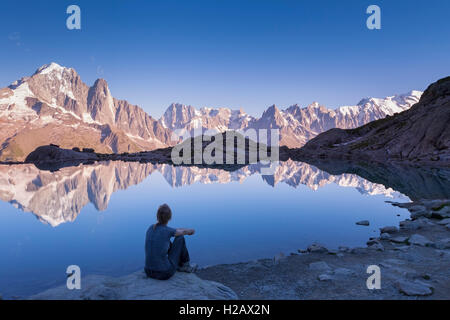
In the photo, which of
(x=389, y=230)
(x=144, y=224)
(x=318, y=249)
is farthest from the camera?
(x=144, y=224)

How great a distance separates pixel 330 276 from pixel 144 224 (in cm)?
1652

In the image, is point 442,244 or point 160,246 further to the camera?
point 442,244

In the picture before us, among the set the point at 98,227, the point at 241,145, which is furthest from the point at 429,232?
the point at 241,145

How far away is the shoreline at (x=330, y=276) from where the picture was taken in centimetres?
980

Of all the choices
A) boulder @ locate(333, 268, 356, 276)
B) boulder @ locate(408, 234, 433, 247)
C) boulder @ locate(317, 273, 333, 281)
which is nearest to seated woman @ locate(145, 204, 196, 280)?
boulder @ locate(317, 273, 333, 281)

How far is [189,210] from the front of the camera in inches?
1150

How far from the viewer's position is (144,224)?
23875 millimetres

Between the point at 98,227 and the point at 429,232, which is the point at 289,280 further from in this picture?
the point at 98,227

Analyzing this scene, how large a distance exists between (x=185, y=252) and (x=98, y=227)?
1484 centimetres

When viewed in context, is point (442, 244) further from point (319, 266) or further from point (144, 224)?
point (144, 224)

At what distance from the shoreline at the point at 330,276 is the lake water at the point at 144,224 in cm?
209

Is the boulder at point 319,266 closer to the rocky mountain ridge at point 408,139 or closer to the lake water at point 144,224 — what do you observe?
the lake water at point 144,224

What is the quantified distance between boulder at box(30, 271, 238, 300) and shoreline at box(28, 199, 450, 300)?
0.03m

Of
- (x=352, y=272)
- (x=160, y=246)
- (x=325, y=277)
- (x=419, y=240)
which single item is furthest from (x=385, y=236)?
(x=160, y=246)
